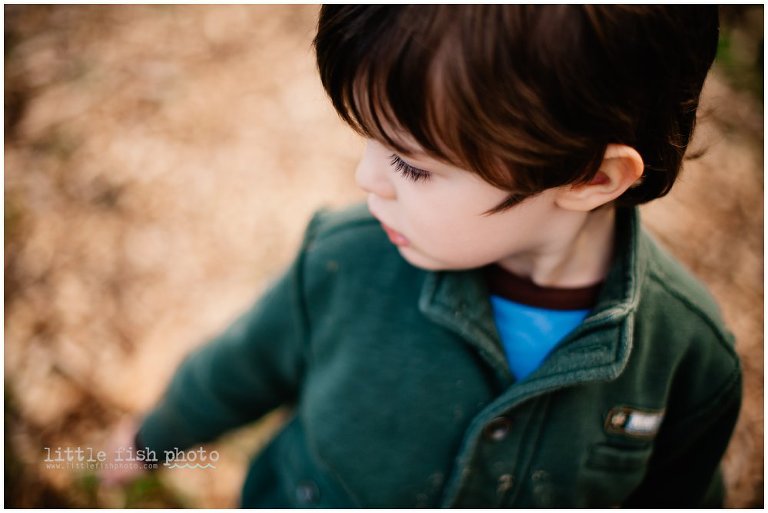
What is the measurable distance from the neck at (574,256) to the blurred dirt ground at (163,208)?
3.59 feet

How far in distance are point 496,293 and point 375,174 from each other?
36 centimetres

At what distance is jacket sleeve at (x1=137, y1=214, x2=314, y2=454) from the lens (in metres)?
1.15

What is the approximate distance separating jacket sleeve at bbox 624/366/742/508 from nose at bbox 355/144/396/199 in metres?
0.79

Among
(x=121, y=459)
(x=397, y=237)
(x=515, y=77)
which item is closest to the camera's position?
(x=515, y=77)

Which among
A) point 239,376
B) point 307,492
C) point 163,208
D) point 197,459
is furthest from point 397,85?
point 163,208

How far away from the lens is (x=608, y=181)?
846 mm

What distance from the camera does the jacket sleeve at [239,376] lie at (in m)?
A: 1.15

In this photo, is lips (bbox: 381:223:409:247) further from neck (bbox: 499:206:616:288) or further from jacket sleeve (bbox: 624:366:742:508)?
jacket sleeve (bbox: 624:366:742:508)

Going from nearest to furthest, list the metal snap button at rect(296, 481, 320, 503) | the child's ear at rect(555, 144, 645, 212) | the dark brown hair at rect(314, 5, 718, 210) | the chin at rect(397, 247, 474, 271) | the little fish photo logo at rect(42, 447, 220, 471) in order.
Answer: the dark brown hair at rect(314, 5, 718, 210)
the child's ear at rect(555, 144, 645, 212)
the chin at rect(397, 247, 474, 271)
the metal snap button at rect(296, 481, 320, 503)
the little fish photo logo at rect(42, 447, 220, 471)

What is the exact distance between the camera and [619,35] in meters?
0.67

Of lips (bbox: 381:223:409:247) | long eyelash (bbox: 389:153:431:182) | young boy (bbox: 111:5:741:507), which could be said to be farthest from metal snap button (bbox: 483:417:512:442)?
long eyelash (bbox: 389:153:431:182)

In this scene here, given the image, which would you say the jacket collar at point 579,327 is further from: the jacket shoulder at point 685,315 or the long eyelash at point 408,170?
the long eyelash at point 408,170

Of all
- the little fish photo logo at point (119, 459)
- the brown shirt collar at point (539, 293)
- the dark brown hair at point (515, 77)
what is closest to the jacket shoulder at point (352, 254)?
the brown shirt collar at point (539, 293)

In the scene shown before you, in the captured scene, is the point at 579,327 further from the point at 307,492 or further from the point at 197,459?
the point at 197,459
